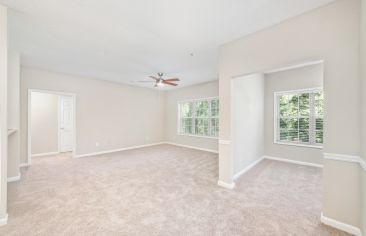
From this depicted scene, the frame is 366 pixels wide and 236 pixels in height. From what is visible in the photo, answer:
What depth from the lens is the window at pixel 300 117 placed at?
427 cm

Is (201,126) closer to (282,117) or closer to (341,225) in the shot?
(282,117)

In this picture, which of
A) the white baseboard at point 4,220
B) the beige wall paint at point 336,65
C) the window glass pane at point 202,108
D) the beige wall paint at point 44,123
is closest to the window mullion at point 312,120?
the beige wall paint at point 336,65

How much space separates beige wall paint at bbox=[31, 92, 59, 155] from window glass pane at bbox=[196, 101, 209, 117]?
534 cm

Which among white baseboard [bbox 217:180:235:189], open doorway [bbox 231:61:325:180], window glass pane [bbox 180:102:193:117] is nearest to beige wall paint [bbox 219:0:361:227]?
white baseboard [bbox 217:180:235:189]

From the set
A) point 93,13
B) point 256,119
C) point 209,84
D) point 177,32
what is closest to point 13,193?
point 93,13

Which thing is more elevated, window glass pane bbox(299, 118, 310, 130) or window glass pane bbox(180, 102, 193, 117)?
window glass pane bbox(180, 102, 193, 117)

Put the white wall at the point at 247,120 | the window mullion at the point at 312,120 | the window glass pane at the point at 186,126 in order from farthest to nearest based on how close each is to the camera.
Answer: the window glass pane at the point at 186,126
the window mullion at the point at 312,120
the white wall at the point at 247,120

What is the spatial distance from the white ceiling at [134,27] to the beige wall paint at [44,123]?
2172mm

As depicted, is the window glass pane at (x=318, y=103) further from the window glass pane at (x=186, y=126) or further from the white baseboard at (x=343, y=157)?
the window glass pane at (x=186, y=126)

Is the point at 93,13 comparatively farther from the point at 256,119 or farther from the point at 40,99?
the point at 40,99

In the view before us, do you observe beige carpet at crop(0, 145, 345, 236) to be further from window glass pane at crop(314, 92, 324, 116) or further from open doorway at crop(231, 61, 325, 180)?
window glass pane at crop(314, 92, 324, 116)

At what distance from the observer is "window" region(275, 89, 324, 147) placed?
427 cm

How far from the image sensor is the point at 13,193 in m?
2.69

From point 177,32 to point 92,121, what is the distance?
447 centimetres
